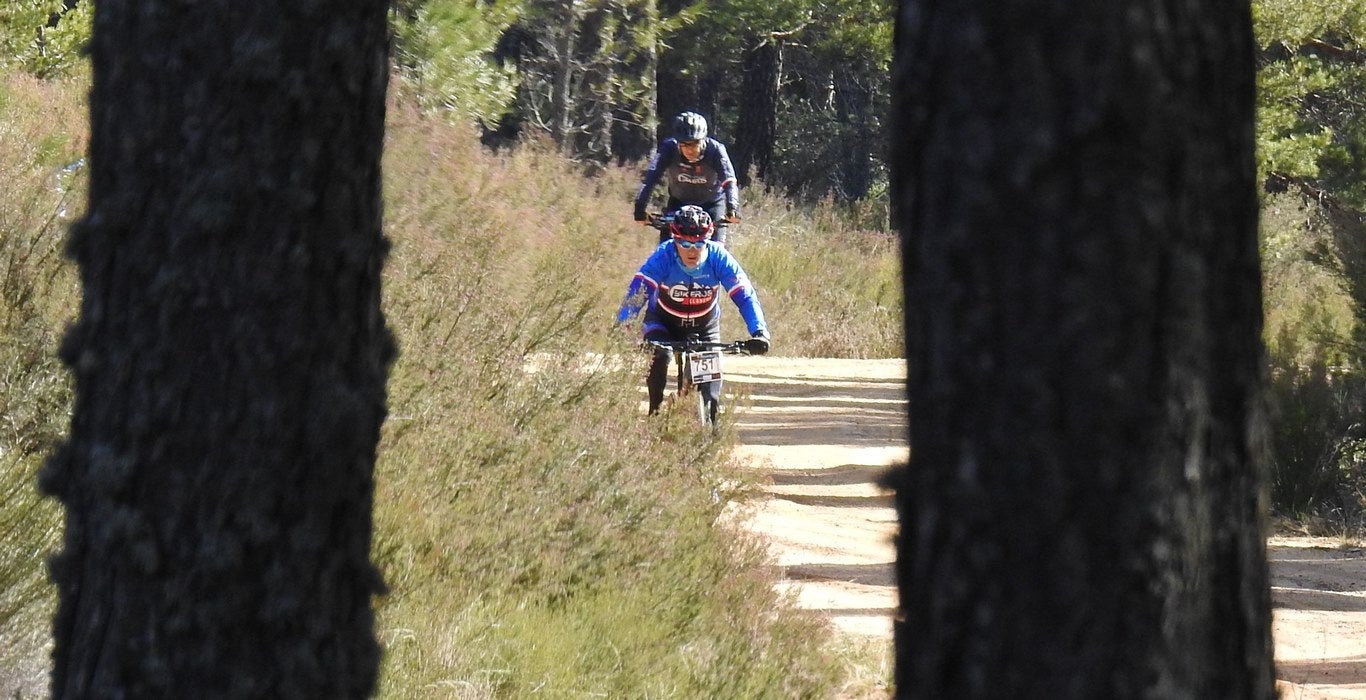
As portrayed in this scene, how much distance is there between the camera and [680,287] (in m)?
8.73

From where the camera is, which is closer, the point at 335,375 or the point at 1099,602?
the point at 1099,602

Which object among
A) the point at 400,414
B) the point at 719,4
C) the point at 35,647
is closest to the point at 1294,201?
the point at 719,4

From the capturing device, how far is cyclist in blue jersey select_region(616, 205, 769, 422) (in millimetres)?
8633

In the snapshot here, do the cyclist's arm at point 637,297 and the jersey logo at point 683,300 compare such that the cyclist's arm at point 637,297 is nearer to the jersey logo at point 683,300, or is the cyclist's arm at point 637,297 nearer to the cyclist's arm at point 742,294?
the jersey logo at point 683,300

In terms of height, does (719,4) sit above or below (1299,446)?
above

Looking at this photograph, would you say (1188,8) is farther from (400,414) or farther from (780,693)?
(400,414)

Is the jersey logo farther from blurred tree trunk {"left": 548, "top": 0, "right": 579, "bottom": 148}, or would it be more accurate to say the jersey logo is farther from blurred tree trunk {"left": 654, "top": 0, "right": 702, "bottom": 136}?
blurred tree trunk {"left": 654, "top": 0, "right": 702, "bottom": 136}

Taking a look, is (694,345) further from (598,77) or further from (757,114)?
(757,114)

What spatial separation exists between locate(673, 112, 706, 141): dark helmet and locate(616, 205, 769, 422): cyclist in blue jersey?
318cm

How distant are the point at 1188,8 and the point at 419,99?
12.0 meters

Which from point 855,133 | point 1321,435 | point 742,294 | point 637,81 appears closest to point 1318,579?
point 1321,435

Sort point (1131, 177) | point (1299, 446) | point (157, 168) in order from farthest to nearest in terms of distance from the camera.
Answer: point (1299, 446), point (157, 168), point (1131, 177)

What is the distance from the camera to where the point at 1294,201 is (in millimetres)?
22406

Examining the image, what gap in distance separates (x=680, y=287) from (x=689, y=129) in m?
3.38
